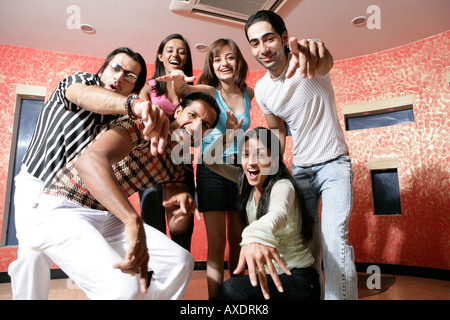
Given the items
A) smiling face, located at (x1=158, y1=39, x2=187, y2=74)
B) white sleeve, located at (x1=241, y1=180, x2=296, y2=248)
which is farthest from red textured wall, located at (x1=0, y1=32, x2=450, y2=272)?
white sleeve, located at (x1=241, y1=180, x2=296, y2=248)

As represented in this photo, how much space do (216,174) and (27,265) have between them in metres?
1.12

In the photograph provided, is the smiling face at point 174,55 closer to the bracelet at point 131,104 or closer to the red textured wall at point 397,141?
the bracelet at point 131,104

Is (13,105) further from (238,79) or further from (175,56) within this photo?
(238,79)

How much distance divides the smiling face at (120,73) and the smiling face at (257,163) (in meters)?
0.81

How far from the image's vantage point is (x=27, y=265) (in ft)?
4.74

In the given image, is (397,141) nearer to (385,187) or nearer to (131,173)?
(385,187)

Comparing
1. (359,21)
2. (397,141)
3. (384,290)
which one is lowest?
(384,290)

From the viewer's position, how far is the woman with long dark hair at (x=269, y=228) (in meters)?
1.04

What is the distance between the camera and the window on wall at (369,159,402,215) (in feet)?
13.2

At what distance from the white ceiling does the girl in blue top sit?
5.02ft

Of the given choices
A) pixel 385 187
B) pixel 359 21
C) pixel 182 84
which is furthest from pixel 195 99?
pixel 385 187

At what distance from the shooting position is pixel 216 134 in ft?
6.46

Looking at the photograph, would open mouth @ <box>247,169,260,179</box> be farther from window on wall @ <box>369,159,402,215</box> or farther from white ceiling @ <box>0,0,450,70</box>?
window on wall @ <box>369,159,402,215</box>
